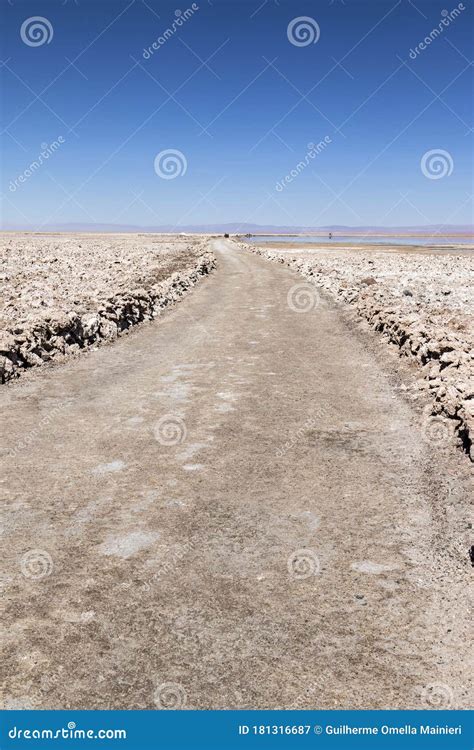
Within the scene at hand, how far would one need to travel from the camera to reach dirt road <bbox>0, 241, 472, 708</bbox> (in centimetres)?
425

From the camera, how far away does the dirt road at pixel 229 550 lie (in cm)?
425

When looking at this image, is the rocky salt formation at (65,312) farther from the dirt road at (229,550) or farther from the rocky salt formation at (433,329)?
the rocky salt formation at (433,329)

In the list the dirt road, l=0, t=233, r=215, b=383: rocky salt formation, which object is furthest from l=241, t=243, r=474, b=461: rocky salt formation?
l=0, t=233, r=215, b=383: rocky salt formation

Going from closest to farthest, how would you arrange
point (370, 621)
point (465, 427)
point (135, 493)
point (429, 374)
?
point (370, 621), point (135, 493), point (465, 427), point (429, 374)

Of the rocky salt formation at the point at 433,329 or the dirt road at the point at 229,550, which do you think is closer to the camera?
the dirt road at the point at 229,550

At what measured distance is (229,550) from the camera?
232 inches

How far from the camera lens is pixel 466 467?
25.7ft

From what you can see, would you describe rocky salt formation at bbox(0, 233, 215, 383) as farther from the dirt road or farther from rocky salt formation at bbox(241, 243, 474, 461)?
rocky salt formation at bbox(241, 243, 474, 461)

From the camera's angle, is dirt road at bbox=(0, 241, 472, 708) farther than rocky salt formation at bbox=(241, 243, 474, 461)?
No

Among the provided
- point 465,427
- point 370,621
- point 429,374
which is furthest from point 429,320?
point 370,621

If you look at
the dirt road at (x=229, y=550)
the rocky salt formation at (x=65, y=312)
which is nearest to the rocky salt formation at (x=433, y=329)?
the dirt road at (x=229, y=550)

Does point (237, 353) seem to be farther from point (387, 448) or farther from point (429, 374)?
point (387, 448)

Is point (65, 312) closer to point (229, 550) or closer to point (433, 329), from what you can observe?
point (433, 329)
